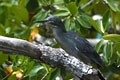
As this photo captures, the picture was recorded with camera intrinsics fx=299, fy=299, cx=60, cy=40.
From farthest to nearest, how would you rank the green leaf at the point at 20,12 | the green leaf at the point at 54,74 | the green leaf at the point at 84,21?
the green leaf at the point at 20,12 < the green leaf at the point at 84,21 < the green leaf at the point at 54,74

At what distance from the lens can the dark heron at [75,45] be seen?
3.10 meters

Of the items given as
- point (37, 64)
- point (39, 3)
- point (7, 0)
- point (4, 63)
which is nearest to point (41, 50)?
point (37, 64)

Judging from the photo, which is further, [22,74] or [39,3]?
[39,3]

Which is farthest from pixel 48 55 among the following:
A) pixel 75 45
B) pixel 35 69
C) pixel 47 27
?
pixel 47 27

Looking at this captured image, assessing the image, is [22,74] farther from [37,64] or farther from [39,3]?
[39,3]

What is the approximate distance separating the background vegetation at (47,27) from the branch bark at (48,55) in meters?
0.08

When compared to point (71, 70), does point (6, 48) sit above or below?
above

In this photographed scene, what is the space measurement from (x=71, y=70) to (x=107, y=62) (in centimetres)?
50

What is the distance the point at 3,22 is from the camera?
365 centimetres

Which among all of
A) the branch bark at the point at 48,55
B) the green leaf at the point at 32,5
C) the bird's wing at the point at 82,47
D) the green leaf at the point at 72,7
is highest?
the green leaf at the point at 72,7

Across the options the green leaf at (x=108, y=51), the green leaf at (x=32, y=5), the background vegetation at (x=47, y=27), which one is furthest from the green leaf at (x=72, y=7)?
the green leaf at (x=32, y=5)

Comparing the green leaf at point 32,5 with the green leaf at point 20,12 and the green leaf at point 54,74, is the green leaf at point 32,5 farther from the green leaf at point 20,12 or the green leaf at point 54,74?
the green leaf at point 54,74

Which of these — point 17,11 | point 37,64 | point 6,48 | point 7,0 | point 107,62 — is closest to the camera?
point 6,48

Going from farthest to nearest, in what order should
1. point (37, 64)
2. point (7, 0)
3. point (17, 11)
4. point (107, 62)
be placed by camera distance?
point (7, 0) → point (17, 11) → point (107, 62) → point (37, 64)
